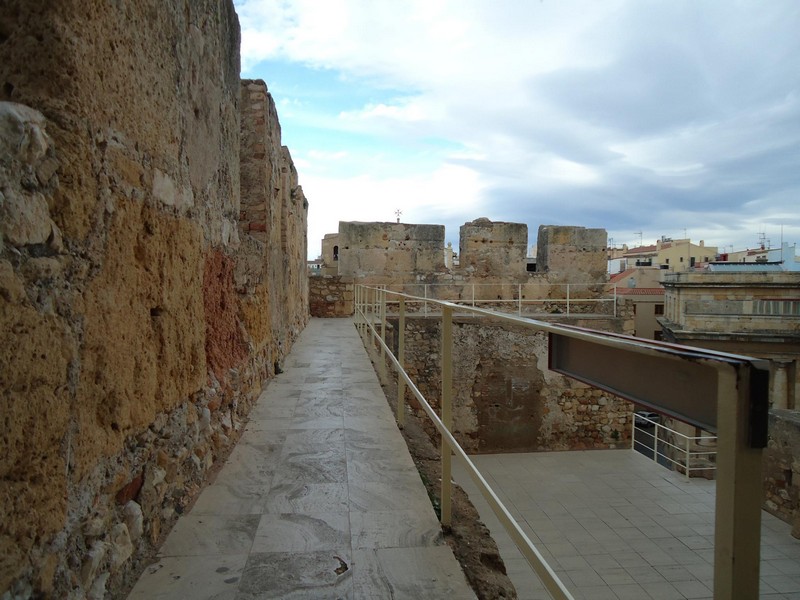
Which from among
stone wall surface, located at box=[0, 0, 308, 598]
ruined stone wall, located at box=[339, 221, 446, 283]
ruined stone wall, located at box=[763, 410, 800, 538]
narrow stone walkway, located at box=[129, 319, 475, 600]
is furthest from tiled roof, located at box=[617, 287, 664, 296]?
stone wall surface, located at box=[0, 0, 308, 598]

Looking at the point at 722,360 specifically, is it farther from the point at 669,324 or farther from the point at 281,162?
the point at 669,324

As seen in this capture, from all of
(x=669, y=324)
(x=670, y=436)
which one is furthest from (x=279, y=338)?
(x=669, y=324)

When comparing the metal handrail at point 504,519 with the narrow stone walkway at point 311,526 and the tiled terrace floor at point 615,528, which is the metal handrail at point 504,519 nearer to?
the narrow stone walkway at point 311,526

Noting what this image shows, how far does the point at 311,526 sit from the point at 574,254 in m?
12.8

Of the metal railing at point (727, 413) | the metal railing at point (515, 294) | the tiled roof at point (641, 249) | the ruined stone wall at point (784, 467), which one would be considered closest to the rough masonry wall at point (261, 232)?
the metal railing at point (727, 413)

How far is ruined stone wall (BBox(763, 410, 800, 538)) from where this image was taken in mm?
6957

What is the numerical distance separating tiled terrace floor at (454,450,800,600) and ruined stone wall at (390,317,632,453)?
0.38 meters

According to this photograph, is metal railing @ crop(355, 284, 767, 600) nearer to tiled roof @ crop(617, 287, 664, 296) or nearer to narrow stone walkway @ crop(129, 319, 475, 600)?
narrow stone walkway @ crop(129, 319, 475, 600)

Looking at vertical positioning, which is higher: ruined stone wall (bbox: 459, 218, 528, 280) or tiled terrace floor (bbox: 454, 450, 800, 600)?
ruined stone wall (bbox: 459, 218, 528, 280)

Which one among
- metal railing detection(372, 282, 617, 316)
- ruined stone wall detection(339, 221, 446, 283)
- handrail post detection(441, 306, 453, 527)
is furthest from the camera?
ruined stone wall detection(339, 221, 446, 283)

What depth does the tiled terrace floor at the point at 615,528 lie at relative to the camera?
5.64m

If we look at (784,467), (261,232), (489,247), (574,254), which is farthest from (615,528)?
(574,254)

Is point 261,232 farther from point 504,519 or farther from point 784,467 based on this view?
point 784,467

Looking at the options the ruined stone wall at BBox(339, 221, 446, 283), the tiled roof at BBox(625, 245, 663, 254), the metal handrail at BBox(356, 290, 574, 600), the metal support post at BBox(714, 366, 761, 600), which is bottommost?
the metal handrail at BBox(356, 290, 574, 600)
